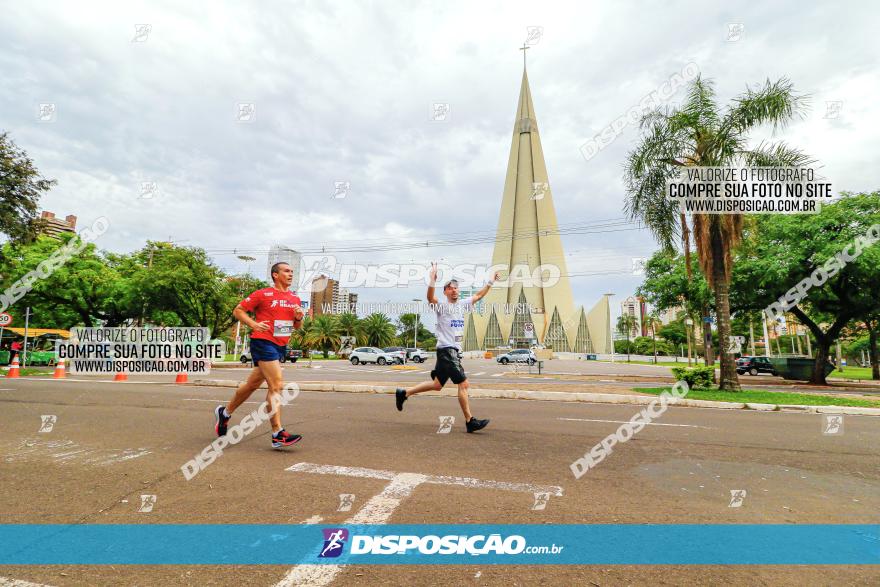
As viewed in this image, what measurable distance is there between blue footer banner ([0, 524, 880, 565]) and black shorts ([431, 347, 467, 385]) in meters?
3.03

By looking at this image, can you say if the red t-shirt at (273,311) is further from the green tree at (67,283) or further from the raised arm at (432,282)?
the green tree at (67,283)

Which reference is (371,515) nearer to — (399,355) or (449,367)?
(449,367)

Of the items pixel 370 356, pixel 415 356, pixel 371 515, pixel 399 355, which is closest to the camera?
pixel 371 515

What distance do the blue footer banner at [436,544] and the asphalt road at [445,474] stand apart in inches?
3.8

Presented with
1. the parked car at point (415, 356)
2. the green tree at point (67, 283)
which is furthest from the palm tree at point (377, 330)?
the green tree at point (67, 283)

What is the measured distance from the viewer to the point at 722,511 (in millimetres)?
3115

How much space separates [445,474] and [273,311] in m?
2.50

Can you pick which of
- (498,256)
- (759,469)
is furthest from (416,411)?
(498,256)

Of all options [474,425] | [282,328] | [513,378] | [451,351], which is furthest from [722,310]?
[282,328]

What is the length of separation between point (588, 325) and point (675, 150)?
286 ft

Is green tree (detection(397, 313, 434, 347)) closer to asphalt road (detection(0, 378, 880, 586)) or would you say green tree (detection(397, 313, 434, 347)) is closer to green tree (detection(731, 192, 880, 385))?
green tree (detection(731, 192, 880, 385))

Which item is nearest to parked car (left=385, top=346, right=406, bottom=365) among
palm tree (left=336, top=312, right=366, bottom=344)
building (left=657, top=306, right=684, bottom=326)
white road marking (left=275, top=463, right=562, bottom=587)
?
palm tree (left=336, top=312, right=366, bottom=344)

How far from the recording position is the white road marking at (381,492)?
6.96 ft

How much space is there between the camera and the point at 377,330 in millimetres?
63938
